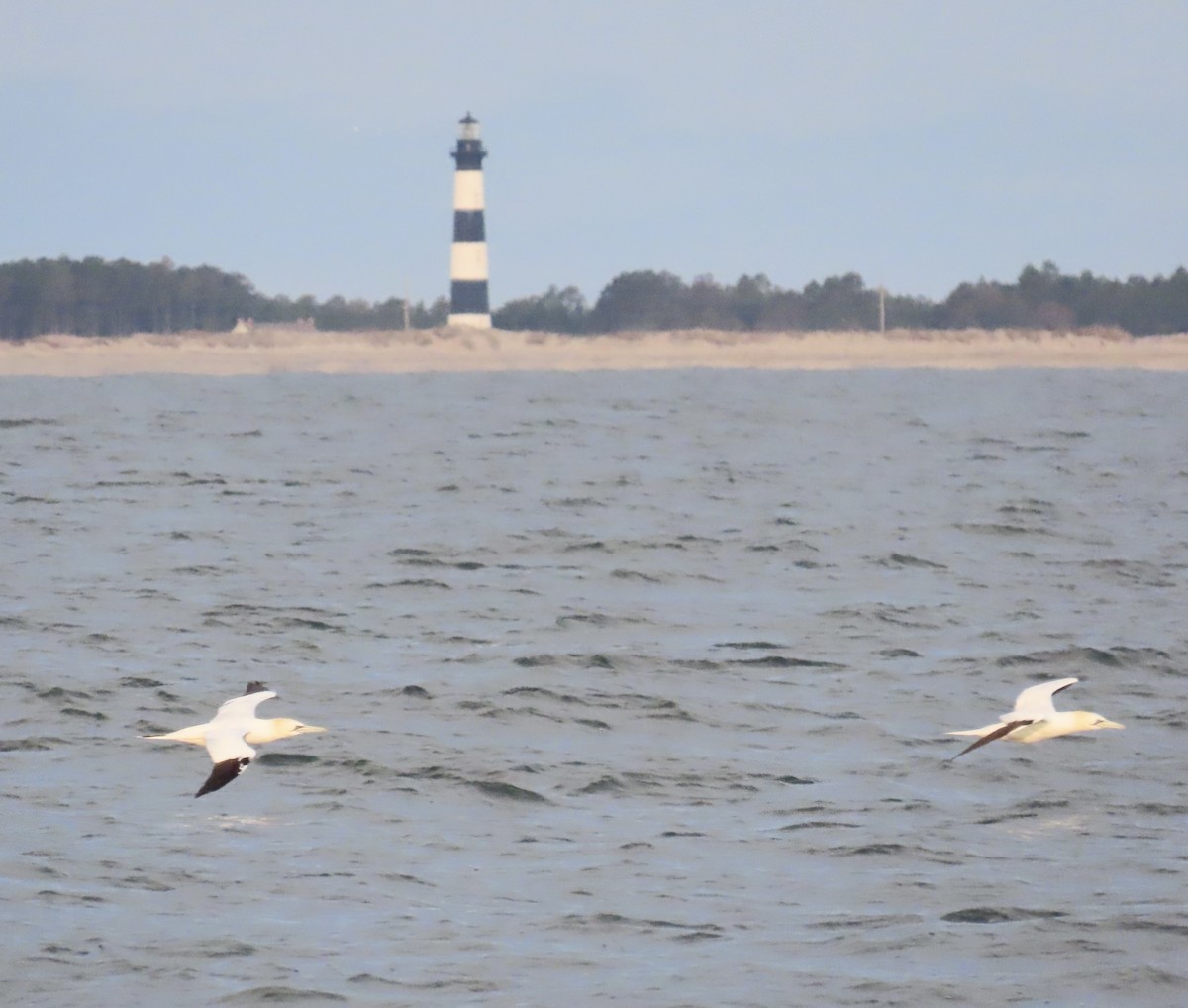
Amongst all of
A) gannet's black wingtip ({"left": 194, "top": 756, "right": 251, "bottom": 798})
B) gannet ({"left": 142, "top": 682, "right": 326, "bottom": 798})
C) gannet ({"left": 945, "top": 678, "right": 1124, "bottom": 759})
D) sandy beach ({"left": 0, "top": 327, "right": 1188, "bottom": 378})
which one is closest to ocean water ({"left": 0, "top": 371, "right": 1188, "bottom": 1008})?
gannet ({"left": 945, "top": 678, "right": 1124, "bottom": 759})

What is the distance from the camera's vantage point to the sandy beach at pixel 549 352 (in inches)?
4072

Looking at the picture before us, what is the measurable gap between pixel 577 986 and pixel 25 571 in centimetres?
1675

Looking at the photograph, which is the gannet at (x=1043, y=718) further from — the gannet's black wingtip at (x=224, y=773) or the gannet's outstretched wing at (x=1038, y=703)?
the gannet's black wingtip at (x=224, y=773)

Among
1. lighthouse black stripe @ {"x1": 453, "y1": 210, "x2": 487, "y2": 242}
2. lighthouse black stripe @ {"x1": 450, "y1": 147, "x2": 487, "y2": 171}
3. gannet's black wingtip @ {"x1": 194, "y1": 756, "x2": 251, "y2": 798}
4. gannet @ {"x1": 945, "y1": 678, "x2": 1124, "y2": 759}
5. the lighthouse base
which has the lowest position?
gannet @ {"x1": 945, "y1": 678, "x2": 1124, "y2": 759}

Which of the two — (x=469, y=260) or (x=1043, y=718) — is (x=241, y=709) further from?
(x=469, y=260)

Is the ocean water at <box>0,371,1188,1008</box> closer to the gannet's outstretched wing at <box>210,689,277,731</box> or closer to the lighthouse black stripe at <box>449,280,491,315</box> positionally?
the gannet's outstretched wing at <box>210,689,277,731</box>

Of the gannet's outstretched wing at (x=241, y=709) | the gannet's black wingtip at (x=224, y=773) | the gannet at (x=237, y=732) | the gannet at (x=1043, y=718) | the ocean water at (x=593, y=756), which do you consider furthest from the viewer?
the gannet at (x=1043, y=718)

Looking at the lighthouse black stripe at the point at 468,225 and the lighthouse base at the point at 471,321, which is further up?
the lighthouse black stripe at the point at 468,225

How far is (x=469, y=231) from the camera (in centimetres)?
9762

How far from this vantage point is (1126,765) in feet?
53.4

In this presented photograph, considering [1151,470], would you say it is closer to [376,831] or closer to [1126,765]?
[1126,765]

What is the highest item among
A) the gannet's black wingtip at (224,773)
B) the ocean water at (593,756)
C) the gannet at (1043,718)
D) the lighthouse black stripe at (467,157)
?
the lighthouse black stripe at (467,157)

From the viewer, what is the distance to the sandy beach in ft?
339

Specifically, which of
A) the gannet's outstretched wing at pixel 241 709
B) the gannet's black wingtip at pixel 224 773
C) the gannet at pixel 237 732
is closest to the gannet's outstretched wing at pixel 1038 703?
the gannet at pixel 237 732
